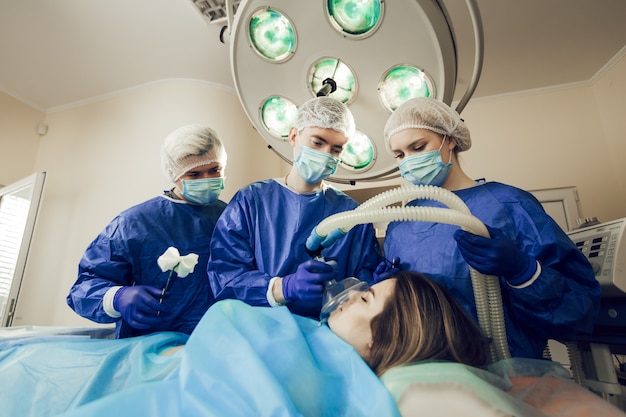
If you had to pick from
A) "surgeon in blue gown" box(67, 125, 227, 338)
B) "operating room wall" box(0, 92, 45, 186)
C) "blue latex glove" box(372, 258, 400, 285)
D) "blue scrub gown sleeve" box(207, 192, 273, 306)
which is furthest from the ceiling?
"blue latex glove" box(372, 258, 400, 285)

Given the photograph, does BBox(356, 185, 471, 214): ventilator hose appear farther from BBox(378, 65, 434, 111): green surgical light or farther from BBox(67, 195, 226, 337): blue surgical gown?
BBox(67, 195, 226, 337): blue surgical gown

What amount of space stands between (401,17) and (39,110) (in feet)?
12.3

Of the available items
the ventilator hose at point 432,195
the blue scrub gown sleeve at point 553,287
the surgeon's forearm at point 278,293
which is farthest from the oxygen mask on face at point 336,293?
the blue scrub gown sleeve at point 553,287

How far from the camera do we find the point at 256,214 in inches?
50.3

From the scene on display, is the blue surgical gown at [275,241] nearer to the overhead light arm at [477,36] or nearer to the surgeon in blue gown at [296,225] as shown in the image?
the surgeon in blue gown at [296,225]

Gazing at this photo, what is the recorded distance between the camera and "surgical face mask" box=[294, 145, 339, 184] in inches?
50.2

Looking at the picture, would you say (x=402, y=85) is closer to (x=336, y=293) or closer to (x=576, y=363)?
(x=336, y=293)

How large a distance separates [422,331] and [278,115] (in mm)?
906

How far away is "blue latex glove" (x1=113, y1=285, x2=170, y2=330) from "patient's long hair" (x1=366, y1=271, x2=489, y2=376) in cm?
74

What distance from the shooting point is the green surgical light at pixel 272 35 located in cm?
109

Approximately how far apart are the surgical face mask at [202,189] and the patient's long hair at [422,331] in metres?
0.90

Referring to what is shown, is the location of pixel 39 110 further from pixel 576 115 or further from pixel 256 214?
pixel 576 115

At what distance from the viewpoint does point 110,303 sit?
4.01 ft

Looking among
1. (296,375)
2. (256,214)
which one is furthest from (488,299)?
(256,214)
